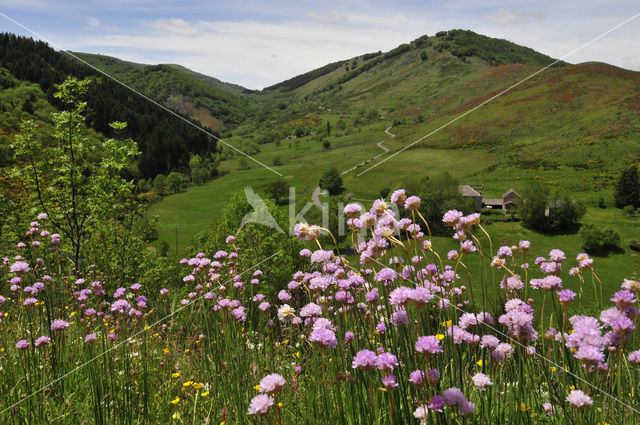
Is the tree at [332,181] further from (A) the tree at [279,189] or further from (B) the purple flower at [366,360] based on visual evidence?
(B) the purple flower at [366,360]

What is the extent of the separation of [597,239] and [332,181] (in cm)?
1093

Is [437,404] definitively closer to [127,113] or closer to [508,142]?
[508,142]

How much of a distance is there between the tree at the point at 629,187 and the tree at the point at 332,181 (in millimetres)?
11917

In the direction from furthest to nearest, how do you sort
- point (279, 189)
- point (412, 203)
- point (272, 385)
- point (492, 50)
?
1. point (492, 50)
2. point (279, 189)
3. point (412, 203)
4. point (272, 385)

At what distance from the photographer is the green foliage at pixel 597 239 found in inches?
502

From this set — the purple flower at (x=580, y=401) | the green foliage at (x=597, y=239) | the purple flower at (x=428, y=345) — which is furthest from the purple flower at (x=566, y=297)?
the green foliage at (x=597, y=239)

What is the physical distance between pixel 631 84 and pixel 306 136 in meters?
16.3

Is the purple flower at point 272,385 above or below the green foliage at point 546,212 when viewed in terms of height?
above

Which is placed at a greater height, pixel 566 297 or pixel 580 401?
pixel 566 297

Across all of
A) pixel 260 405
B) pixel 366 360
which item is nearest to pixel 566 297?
pixel 366 360

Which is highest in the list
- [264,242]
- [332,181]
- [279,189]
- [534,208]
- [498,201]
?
[332,181]

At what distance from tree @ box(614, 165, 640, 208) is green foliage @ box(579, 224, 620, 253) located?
4.69ft

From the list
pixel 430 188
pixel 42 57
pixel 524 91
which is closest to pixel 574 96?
pixel 524 91

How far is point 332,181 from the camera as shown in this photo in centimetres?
1037
